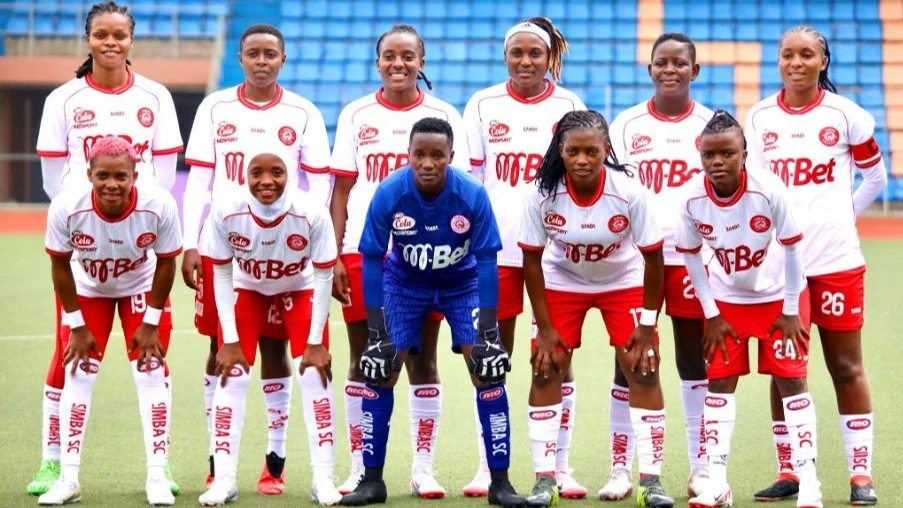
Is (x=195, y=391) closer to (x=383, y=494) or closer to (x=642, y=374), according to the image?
(x=383, y=494)

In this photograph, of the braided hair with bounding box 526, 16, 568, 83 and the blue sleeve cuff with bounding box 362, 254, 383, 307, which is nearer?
the blue sleeve cuff with bounding box 362, 254, 383, 307

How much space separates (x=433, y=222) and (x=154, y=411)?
4.66 feet

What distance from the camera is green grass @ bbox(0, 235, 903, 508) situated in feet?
19.6

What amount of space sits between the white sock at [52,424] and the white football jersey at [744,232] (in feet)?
9.24

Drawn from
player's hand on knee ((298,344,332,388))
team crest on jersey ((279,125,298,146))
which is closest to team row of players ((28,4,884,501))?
team crest on jersey ((279,125,298,146))

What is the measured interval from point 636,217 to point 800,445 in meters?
1.13

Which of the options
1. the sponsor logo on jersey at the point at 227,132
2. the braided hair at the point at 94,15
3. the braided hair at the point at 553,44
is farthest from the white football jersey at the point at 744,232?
the braided hair at the point at 94,15

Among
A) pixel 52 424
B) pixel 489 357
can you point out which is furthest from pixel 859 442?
pixel 52 424

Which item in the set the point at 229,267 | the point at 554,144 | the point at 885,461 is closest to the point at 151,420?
the point at 229,267

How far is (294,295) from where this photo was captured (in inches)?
230

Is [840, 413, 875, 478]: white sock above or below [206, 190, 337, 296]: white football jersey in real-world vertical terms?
below

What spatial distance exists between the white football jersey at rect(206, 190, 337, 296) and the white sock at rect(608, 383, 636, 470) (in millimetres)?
1435

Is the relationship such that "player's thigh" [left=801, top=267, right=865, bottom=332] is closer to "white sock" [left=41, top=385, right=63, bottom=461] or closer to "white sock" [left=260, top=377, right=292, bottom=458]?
"white sock" [left=260, top=377, right=292, bottom=458]

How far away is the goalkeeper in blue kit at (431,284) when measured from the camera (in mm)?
5465
